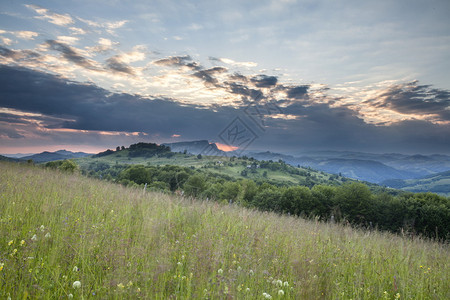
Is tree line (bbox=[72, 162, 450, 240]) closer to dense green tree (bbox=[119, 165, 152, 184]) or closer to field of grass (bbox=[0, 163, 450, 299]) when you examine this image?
field of grass (bbox=[0, 163, 450, 299])

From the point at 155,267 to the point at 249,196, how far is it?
4832 cm

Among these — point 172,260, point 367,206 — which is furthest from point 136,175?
point 172,260

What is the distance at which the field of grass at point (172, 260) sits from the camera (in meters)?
3.27

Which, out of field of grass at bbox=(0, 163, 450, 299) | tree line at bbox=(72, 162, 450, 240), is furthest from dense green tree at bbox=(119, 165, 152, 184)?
field of grass at bbox=(0, 163, 450, 299)

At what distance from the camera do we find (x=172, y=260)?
433 centimetres

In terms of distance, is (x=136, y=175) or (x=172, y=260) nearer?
(x=172, y=260)

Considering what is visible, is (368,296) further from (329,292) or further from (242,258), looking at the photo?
(242,258)

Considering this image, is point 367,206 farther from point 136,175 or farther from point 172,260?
point 136,175

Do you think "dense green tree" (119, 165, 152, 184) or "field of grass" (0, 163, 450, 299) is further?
"dense green tree" (119, 165, 152, 184)

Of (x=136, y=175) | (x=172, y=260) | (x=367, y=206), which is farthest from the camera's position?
(x=136, y=175)

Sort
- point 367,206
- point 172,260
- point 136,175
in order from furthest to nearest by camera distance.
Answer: point 136,175
point 367,206
point 172,260

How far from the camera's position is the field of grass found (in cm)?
327

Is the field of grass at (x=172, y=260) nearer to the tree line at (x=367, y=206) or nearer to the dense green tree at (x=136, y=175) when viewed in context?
the tree line at (x=367, y=206)

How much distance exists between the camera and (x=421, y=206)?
3225 cm
